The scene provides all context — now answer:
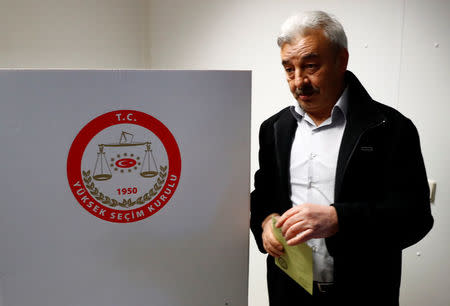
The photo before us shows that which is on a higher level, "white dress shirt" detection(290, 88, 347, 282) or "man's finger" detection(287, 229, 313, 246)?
"white dress shirt" detection(290, 88, 347, 282)

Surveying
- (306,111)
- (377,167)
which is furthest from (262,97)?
(377,167)

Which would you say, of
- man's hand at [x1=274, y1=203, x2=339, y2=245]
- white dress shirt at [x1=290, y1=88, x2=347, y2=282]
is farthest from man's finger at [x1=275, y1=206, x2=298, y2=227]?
white dress shirt at [x1=290, y1=88, x2=347, y2=282]

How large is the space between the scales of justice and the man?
1.17ft

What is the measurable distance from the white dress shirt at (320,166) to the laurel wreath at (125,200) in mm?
463

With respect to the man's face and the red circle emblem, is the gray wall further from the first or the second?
the red circle emblem

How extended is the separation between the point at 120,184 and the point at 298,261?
48 centimetres

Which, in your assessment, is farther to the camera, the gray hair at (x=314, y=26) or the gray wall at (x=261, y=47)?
the gray wall at (x=261, y=47)

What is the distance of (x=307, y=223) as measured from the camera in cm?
88

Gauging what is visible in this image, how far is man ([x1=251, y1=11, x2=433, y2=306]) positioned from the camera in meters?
0.94

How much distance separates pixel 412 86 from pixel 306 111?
642mm

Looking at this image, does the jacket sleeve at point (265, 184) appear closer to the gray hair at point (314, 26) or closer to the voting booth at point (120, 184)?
the voting booth at point (120, 184)

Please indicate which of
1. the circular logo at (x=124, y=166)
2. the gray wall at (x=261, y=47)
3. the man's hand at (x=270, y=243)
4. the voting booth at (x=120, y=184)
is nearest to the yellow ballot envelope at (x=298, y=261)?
the man's hand at (x=270, y=243)

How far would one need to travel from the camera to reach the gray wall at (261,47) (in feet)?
4.76

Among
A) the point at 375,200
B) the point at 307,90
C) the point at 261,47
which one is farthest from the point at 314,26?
the point at 261,47
